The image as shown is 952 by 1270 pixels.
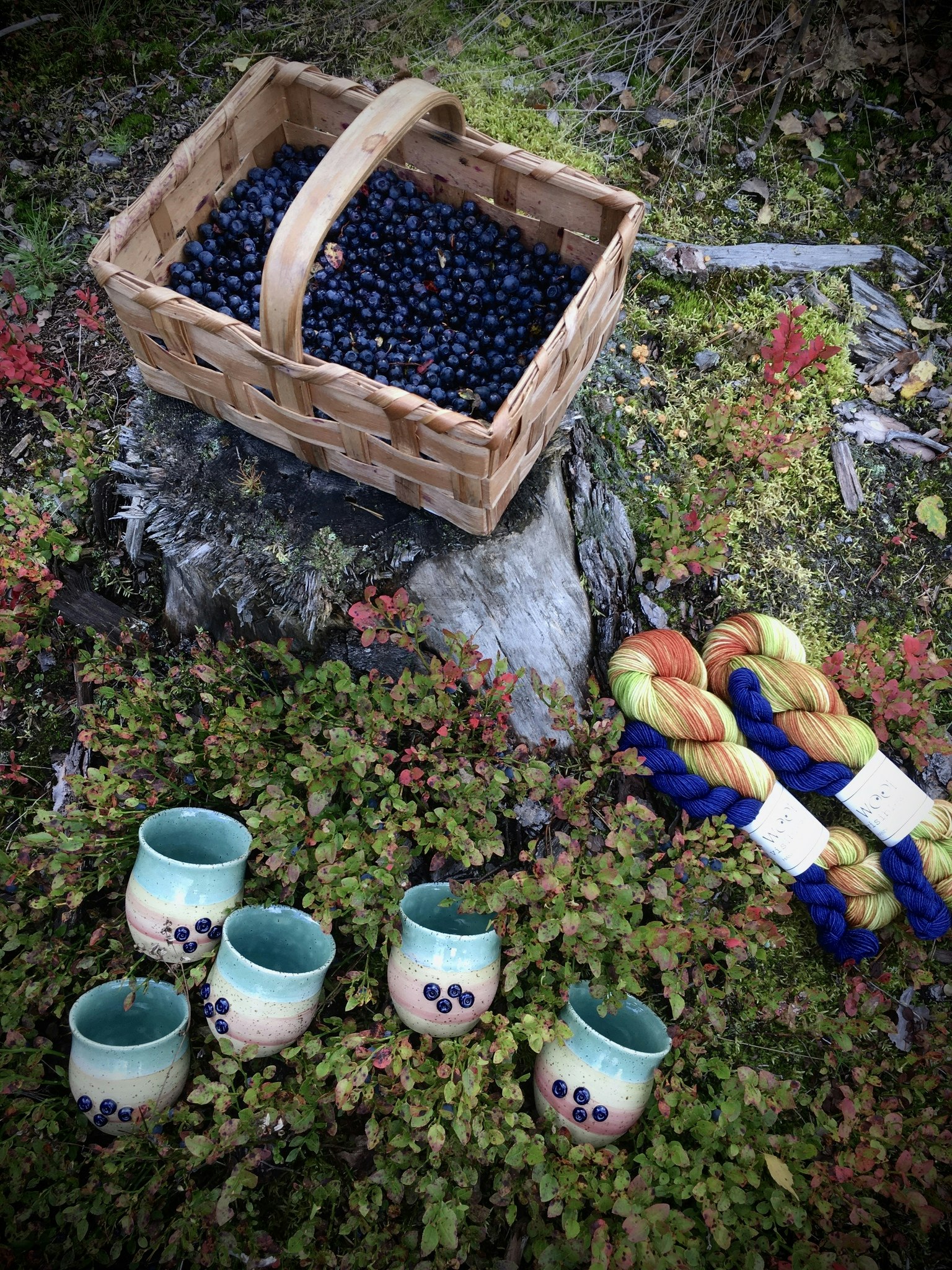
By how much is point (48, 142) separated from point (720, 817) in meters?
4.37

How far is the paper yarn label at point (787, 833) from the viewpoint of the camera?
279 cm

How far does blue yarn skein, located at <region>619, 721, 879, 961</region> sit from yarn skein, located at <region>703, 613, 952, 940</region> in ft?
0.67

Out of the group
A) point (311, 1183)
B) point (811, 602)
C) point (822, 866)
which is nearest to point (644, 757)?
point (822, 866)

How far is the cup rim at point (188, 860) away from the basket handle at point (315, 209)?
1395 mm

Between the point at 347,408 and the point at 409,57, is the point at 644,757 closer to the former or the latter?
the point at 347,408

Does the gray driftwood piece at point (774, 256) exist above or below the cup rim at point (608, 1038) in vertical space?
above

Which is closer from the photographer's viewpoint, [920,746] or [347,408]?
[347,408]

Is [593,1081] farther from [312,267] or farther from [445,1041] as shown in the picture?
[312,267]

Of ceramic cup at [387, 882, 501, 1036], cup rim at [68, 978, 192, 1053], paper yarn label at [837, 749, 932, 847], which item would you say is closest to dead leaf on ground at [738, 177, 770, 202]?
paper yarn label at [837, 749, 932, 847]

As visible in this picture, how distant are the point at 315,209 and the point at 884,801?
257 centimetres

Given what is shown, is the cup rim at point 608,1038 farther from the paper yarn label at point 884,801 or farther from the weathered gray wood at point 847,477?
the weathered gray wood at point 847,477

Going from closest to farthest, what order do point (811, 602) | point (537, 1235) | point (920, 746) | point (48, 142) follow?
point (537, 1235)
point (920, 746)
point (811, 602)
point (48, 142)

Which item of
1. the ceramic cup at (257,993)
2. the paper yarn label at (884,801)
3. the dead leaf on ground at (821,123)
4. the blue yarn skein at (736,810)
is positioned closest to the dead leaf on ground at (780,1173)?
the blue yarn skein at (736,810)

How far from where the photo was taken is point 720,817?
8.66ft
